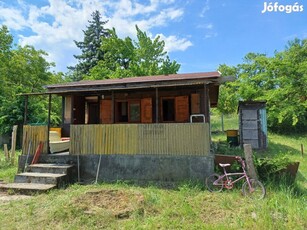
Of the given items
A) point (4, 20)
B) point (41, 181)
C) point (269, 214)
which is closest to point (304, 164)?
point (269, 214)

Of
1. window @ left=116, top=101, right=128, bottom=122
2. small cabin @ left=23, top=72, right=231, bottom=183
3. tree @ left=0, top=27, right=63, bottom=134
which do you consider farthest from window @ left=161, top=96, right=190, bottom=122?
tree @ left=0, top=27, right=63, bottom=134

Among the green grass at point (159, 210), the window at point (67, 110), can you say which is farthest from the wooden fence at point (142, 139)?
the window at point (67, 110)

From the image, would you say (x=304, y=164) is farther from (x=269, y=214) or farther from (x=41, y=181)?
(x=41, y=181)

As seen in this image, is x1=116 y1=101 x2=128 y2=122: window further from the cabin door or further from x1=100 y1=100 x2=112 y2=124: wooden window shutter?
the cabin door

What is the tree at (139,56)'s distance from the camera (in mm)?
22411

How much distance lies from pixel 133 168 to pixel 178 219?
10.2ft

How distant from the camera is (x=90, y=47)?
120ft

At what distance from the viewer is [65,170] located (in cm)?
764

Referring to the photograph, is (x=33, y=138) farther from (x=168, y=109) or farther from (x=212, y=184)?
(x=212, y=184)

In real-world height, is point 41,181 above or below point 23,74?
below

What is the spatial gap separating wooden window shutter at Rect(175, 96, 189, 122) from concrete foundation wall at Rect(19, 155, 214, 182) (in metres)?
3.04

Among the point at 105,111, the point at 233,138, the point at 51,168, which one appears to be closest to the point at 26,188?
the point at 51,168

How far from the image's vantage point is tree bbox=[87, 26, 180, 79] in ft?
73.5

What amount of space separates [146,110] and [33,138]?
14.9 feet
